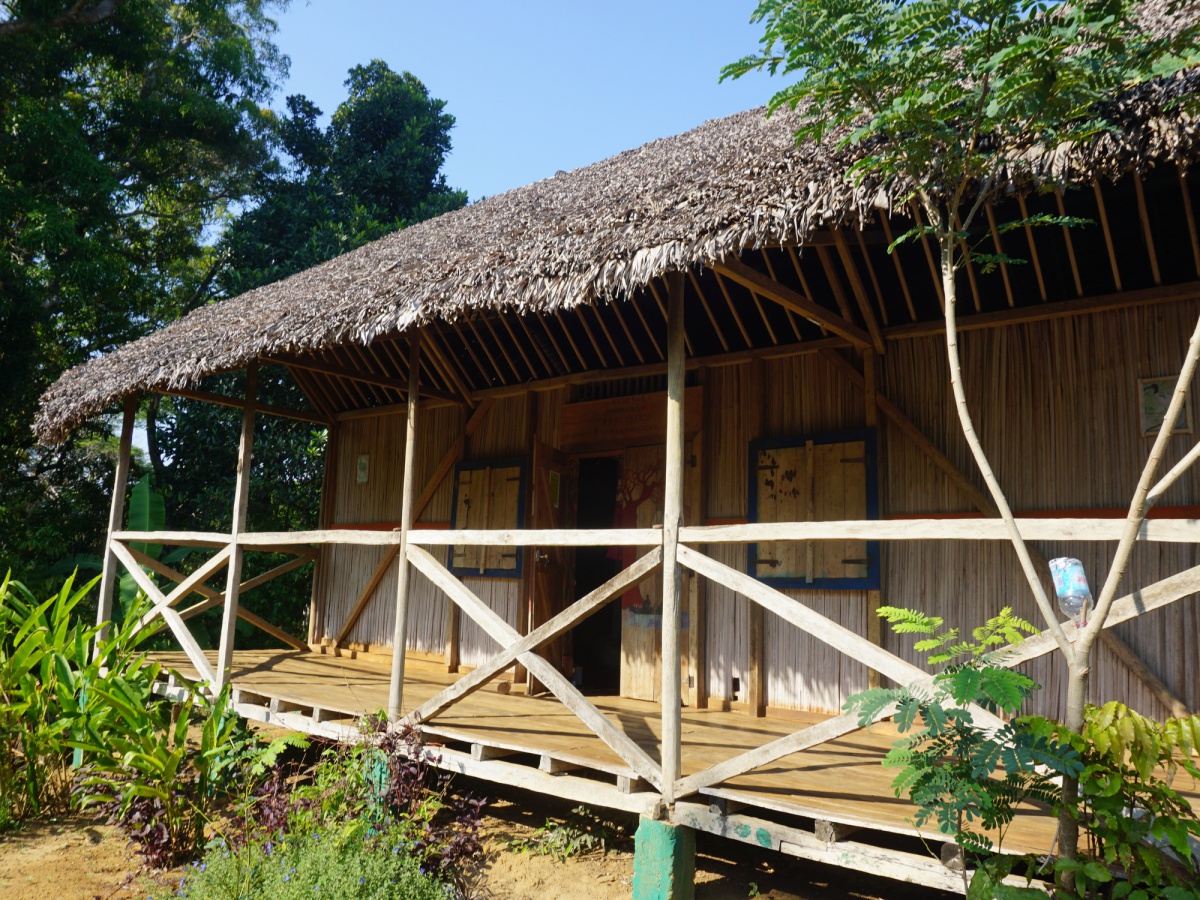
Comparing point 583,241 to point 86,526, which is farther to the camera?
point 86,526

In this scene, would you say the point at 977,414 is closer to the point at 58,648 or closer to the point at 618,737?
the point at 618,737

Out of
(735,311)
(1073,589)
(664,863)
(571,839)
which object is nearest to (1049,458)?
(735,311)

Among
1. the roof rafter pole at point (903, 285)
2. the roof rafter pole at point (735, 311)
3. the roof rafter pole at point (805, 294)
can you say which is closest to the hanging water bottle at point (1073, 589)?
the roof rafter pole at point (903, 285)

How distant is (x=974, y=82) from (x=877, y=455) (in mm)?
2599

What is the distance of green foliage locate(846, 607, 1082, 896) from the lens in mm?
2687

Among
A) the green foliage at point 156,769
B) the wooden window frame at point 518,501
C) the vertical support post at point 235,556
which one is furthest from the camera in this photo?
the wooden window frame at point 518,501

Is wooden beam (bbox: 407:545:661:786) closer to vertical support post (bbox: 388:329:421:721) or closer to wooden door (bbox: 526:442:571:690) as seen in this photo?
vertical support post (bbox: 388:329:421:721)

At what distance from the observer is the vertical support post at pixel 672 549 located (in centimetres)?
386

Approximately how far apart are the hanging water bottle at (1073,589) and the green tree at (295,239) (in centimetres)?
1065

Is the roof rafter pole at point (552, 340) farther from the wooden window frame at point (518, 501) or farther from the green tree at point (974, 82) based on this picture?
the green tree at point (974, 82)

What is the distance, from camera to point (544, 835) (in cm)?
489

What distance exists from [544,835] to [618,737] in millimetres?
1259

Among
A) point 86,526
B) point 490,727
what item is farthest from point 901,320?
point 86,526

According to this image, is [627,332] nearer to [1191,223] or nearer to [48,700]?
[1191,223]
